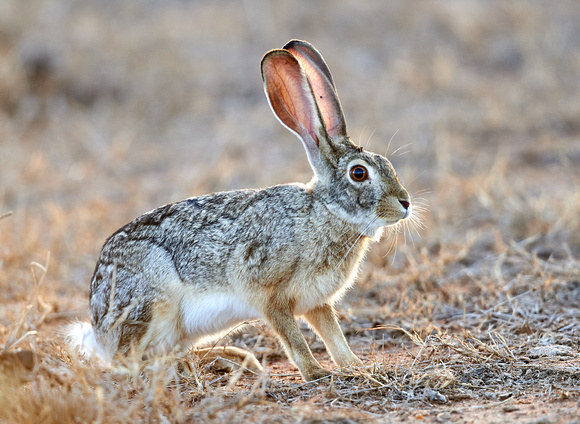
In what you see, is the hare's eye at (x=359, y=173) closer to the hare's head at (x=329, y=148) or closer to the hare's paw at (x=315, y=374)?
the hare's head at (x=329, y=148)

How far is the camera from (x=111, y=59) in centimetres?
1120

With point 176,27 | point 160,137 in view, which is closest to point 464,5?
point 176,27

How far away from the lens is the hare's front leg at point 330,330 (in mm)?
3803

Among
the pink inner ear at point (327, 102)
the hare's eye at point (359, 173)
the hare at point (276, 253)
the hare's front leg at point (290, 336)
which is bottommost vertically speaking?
the hare's front leg at point (290, 336)

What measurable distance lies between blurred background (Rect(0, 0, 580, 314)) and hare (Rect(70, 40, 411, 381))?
1.20m

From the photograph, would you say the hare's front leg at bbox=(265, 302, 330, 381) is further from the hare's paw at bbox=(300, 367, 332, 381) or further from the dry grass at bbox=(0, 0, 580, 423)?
the dry grass at bbox=(0, 0, 580, 423)

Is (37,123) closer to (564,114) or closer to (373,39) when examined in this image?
(373,39)

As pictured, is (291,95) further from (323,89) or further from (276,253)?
(276,253)

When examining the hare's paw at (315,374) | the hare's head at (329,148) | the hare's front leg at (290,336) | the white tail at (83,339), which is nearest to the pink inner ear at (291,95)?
the hare's head at (329,148)

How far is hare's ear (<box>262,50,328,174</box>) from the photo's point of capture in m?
3.74

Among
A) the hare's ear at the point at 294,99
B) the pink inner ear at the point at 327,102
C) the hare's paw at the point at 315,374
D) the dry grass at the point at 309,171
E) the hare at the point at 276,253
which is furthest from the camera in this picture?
the pink inner ear at the point at 327,102

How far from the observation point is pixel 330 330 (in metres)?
3.87

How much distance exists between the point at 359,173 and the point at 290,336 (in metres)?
0.94

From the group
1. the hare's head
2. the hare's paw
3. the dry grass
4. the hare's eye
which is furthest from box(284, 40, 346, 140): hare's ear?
the hare's paw
